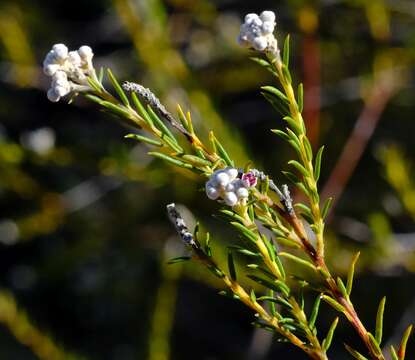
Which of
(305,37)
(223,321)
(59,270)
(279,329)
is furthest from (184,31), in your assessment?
(279,329)

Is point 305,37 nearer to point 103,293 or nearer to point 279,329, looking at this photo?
point 279,329

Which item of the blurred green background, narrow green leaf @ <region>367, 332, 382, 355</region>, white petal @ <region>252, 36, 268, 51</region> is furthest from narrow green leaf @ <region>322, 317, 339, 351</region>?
the blurred green background

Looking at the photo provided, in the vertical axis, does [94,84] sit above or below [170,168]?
above

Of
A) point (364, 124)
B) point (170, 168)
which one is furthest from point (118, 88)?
point (364, 124)

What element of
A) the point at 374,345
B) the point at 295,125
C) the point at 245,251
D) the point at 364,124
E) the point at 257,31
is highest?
the point at 257,31

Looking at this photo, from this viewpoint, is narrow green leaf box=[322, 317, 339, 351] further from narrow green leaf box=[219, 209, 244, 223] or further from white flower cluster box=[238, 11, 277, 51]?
white flower cluster box=[238, 11, 277, 51]

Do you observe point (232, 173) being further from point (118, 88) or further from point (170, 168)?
point (170, 168)

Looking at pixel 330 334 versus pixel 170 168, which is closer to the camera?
pixel 330 334
